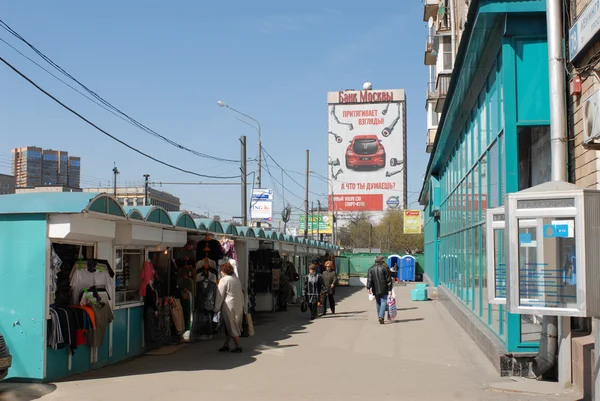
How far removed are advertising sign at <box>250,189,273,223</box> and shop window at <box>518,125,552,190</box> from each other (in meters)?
18.6

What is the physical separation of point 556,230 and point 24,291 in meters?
7.01

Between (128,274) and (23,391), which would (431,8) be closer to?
(128,274)

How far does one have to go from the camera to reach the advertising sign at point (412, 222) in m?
58.2

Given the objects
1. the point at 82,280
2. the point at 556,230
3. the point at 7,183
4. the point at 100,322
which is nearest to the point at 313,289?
the point at 100,322

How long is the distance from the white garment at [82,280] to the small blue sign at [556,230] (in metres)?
6.64

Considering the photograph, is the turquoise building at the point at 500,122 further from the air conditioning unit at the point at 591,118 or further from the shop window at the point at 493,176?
the air conditioning unit at the point at 591,118

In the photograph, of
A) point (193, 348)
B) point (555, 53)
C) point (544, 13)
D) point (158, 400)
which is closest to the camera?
point (158, 400)

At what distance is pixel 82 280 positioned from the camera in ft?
32.8

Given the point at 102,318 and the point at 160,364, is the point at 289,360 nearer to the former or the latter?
the point at 160,364

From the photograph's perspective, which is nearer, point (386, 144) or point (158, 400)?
point (158, 400)

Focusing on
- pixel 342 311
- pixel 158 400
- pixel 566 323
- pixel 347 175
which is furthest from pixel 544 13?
pixel 347 175

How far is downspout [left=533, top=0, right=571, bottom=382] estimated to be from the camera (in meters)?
8.57

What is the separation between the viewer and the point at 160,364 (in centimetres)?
1090

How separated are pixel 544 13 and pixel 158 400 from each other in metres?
7.61
